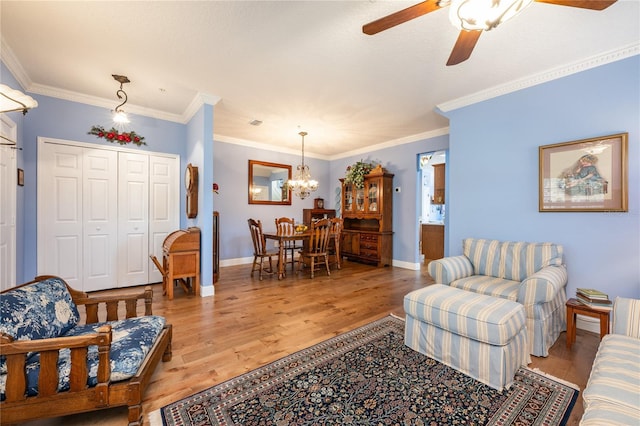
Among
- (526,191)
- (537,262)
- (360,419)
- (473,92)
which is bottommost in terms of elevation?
(360,419)

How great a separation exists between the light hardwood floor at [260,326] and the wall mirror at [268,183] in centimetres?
205

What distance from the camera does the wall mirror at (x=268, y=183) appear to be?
5.87 metres

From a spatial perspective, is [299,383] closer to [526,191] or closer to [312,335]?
[312,335]

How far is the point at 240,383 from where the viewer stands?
174 cm

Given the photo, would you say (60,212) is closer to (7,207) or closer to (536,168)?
(7,207)

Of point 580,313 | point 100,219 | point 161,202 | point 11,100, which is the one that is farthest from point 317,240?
point 11,100

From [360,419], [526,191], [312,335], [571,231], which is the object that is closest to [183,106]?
[312,335]

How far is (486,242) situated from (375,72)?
2.24 metres

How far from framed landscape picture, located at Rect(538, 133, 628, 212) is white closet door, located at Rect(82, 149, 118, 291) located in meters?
5.39

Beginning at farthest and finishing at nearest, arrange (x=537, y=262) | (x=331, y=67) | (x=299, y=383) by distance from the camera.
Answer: (x=331, y=67), (x=537, y=262), (x=299, y=383)

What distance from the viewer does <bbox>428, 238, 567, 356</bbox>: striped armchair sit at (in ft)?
6.89

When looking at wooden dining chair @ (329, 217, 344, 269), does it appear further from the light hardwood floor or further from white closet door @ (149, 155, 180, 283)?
white closet door @ (149, 155, 180, 283)

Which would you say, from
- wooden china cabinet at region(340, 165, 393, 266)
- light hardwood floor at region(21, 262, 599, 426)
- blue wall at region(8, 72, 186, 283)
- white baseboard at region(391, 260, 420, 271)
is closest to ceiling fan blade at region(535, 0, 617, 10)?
light hardwood floor at region(21, 262, 599, 426)

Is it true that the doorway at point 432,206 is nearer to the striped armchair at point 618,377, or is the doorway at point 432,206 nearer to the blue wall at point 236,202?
the blue wall at point 236,202
